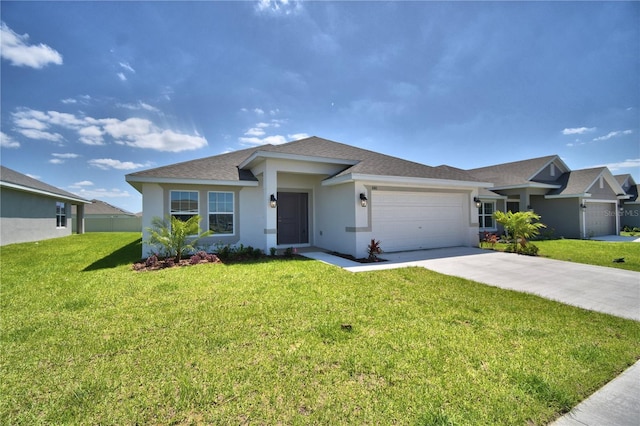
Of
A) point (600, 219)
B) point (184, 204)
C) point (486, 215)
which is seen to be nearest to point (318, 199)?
point (184, 204)

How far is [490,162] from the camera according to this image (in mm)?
23984

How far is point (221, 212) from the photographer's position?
1088cm

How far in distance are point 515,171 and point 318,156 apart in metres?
17.8

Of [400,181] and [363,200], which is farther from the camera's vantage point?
[400,181]

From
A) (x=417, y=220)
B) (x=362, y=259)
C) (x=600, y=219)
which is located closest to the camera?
(x=362, y=259)

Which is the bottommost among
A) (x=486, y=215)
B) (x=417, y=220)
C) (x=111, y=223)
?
(x=111, y=223)

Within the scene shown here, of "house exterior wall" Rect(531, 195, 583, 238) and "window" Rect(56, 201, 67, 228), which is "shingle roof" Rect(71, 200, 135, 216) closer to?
"window" Rect(56, 201, 67, 228)

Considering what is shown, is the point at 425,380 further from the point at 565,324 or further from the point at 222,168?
the point at 222,168

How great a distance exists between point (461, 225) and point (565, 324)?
8.91 meters

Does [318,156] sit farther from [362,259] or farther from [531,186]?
[531,186]

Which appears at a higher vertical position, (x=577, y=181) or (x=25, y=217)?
(x=577, y=181)

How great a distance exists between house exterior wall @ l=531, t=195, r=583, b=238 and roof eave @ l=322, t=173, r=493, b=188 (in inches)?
434

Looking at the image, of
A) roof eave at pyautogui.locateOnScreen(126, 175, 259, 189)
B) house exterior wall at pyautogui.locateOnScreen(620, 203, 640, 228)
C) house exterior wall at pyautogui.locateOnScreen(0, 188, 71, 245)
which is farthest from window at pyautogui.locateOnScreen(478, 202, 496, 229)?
house exterior wall at pyautogui.locateOnScreen(0, 188, 71, 245)

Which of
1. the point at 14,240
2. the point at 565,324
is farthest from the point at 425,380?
the point at 14,240
